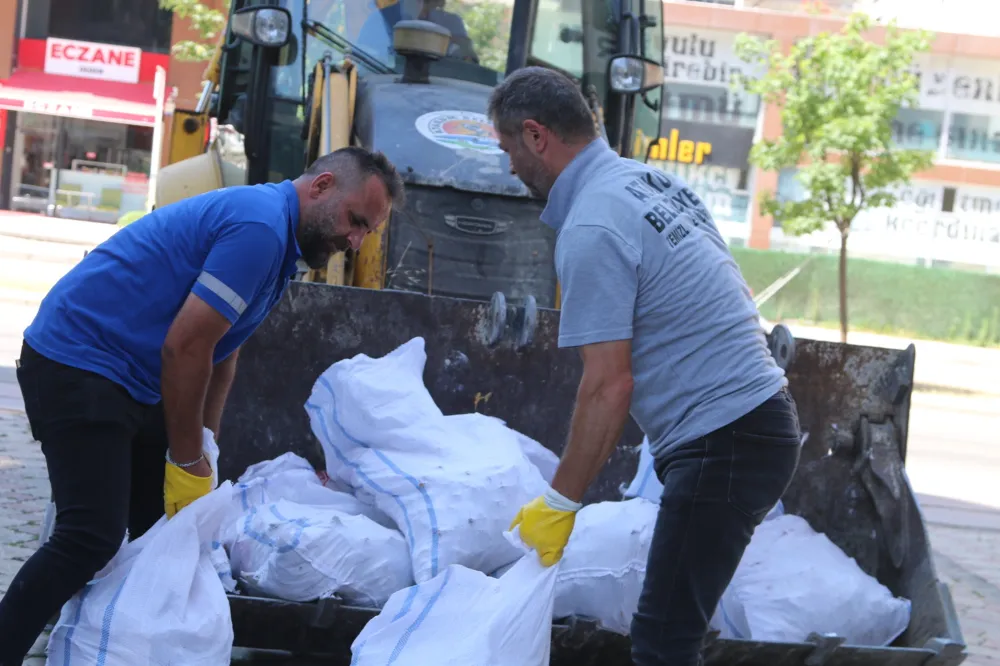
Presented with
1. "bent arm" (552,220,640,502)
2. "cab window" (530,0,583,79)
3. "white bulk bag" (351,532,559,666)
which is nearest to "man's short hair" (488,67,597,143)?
"bent arm" (552,220,640,502)

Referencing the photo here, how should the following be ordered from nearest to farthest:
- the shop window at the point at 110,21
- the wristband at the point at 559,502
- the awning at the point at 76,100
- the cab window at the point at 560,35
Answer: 1. the wristband at the point at 559,502
2. the cab window at the point at 560,35
3. the awning at the point at 76,100
4. the shop window at the point at 110,21

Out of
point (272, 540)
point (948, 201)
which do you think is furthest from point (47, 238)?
point (272, 540)

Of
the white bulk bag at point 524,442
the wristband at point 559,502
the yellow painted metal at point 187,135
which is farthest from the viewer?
the yellow painted metal at point 187,135

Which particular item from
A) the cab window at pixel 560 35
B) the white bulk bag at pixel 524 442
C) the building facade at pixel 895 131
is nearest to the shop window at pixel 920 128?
the building facade at pixel 895 131

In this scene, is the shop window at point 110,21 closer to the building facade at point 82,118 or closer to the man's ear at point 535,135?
the building facade at point 82,118

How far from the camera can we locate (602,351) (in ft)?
8.60

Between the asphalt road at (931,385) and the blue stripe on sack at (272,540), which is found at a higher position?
the blue stripe on sack at (272,540)

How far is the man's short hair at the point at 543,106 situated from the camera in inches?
109

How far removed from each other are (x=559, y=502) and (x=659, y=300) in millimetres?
479

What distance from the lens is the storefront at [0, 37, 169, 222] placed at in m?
25.4

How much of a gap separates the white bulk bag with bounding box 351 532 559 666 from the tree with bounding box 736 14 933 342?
15532 mm

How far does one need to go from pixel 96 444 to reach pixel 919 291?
78.2ft

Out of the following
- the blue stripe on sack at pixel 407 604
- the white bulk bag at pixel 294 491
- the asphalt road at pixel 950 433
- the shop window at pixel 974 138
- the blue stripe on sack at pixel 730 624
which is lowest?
the asphalt road at pixel 950 433

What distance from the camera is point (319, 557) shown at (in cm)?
351
